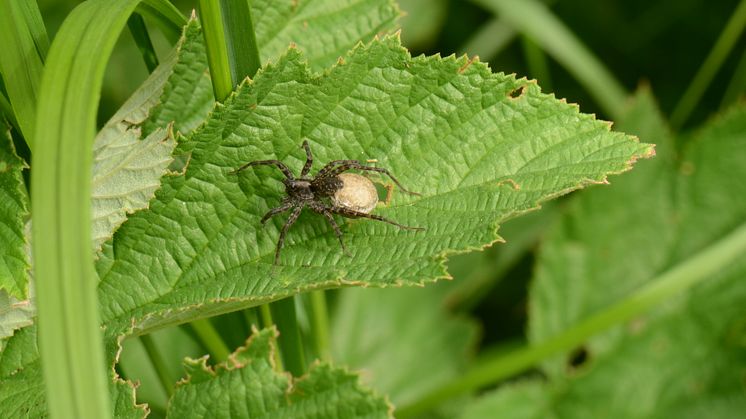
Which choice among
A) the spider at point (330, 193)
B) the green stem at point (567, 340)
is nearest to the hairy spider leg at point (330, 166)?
the spider at point (330, 193)

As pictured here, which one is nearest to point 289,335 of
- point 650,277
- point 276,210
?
point 276,210

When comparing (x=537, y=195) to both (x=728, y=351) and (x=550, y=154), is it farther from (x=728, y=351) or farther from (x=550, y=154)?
(x=728, y=351)

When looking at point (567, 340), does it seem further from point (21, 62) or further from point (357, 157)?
point (21, 62)

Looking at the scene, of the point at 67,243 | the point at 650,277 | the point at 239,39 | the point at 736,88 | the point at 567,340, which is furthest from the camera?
the point at 736,88

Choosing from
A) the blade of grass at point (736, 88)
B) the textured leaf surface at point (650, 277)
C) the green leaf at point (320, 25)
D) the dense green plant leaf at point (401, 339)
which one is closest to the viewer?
the green leaf at point (320, 25)

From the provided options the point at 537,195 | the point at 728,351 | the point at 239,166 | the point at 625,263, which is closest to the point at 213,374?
the point at 239,166

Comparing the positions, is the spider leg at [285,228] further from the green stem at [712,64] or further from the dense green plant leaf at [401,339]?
the green stem at [712,64]
